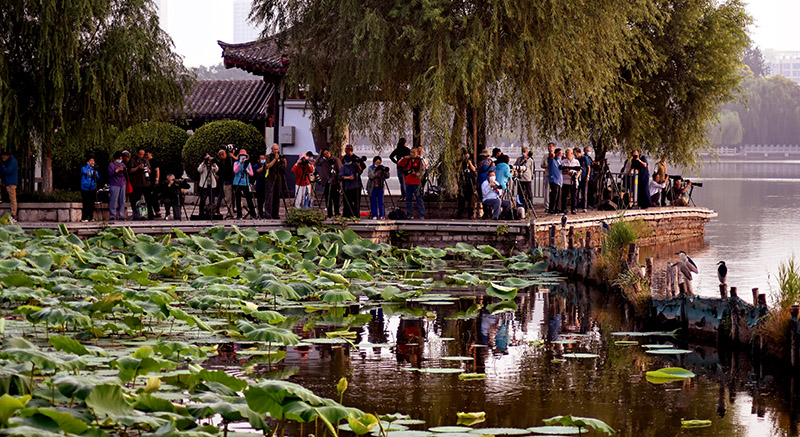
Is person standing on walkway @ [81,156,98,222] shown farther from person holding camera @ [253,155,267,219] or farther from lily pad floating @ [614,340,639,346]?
lily pad floating @ [614,340,639,346]

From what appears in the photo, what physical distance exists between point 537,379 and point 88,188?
1431cm

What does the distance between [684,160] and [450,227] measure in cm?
1287

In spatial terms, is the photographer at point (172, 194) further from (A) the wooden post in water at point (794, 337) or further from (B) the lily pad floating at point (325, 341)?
(A) the wooden post in water at point (794, 337)

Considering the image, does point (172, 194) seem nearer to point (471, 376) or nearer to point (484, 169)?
point (484, 169)

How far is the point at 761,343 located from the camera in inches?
456

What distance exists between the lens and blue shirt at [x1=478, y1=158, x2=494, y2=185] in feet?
76.4

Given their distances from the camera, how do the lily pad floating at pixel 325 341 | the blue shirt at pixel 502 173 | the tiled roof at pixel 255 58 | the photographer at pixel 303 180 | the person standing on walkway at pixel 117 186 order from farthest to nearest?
the tiled roof at pixel 255 58, the photographer at pixel 303 180, the blue shirt at pixel 502 173, the person standing on walkway at pixel 117 186, the lily pad floating at pixel 325 341

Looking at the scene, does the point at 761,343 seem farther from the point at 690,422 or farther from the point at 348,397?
the point at 348,397

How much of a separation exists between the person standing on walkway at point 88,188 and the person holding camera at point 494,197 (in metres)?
7.86

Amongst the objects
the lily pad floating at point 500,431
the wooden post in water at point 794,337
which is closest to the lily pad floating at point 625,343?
the wooden post in water at point 794,337

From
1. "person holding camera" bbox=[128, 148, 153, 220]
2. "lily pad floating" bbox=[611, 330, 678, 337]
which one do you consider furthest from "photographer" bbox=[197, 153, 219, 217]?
"lily pad floating" bbox=[611, 330, 678, 337]

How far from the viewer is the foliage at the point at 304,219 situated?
74.0 ft

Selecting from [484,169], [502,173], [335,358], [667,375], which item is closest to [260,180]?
[484,169]

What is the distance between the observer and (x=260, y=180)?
80.0 feet
